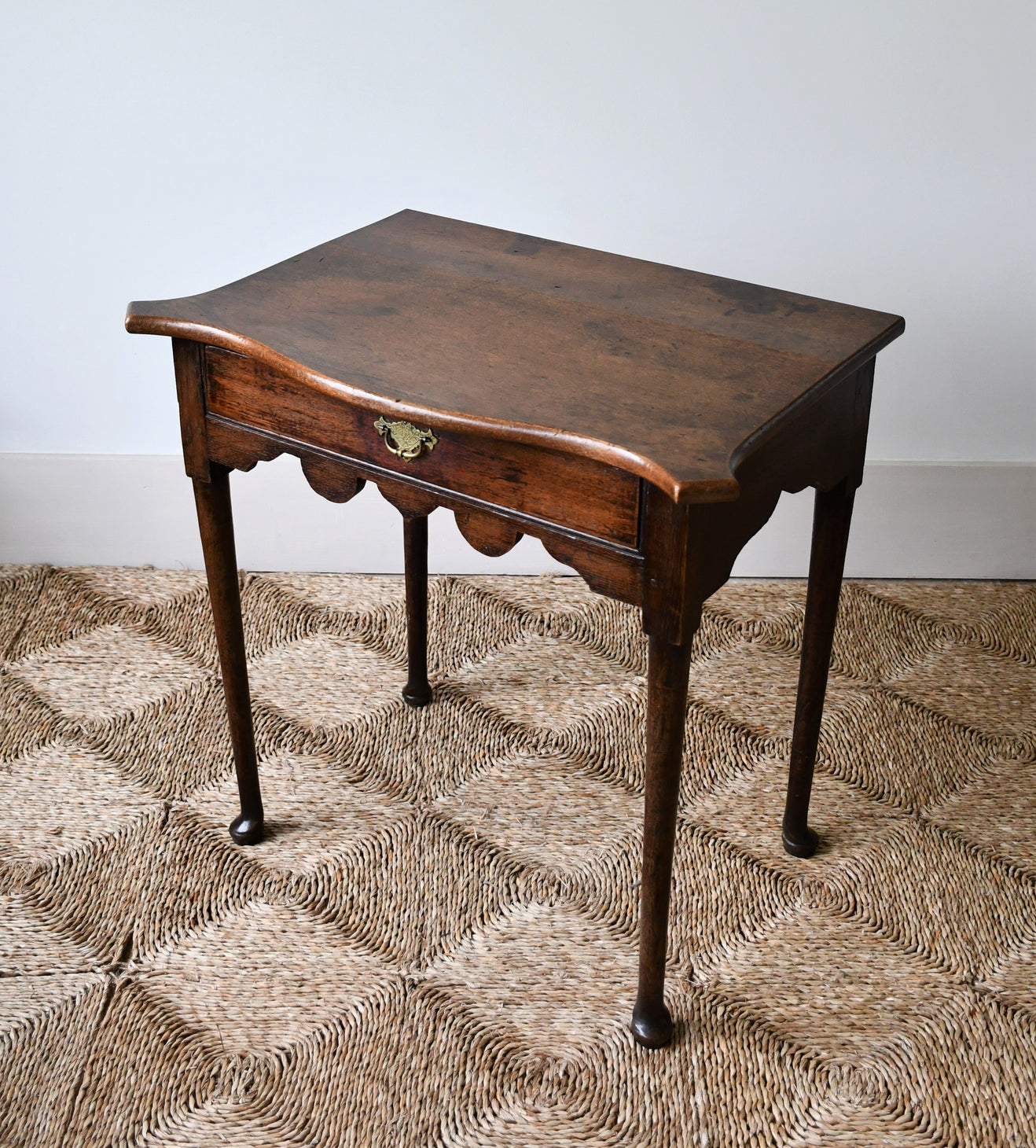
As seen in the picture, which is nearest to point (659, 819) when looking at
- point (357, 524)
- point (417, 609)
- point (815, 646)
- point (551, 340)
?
point (815, 646)

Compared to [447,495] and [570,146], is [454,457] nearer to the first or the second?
[447,495]

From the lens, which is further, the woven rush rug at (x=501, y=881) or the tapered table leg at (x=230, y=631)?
the tapered table leg at (x=230, y=631)

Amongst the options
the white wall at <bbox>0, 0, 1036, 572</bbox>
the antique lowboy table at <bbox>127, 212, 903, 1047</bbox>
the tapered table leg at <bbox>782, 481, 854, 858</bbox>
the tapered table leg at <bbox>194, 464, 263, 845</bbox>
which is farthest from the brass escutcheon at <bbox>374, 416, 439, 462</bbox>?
the white wall at <bbox>0, 0, 1036, 572</bbox>

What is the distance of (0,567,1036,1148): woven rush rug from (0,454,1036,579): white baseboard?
0.23ft

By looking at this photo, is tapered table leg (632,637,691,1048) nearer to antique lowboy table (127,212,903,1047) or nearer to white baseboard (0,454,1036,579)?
antique lowboy table (127,212,903,1047)

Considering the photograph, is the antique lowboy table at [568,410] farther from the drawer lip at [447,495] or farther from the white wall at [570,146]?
the white wall at [570,146]

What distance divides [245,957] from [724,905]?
1.81ft

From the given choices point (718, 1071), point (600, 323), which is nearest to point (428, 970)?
point (718, 1071)

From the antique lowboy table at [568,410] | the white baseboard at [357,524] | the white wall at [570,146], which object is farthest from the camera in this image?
the white baseboard at [357,524]

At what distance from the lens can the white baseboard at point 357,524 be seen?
6.79 feet

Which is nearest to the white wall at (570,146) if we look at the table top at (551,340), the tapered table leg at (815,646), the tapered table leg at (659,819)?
the table top at (551,340)

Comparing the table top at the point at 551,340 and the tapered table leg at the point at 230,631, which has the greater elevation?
the table top at the point at 551,340

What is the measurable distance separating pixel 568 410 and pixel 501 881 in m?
0.66

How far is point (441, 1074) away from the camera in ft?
4.16
